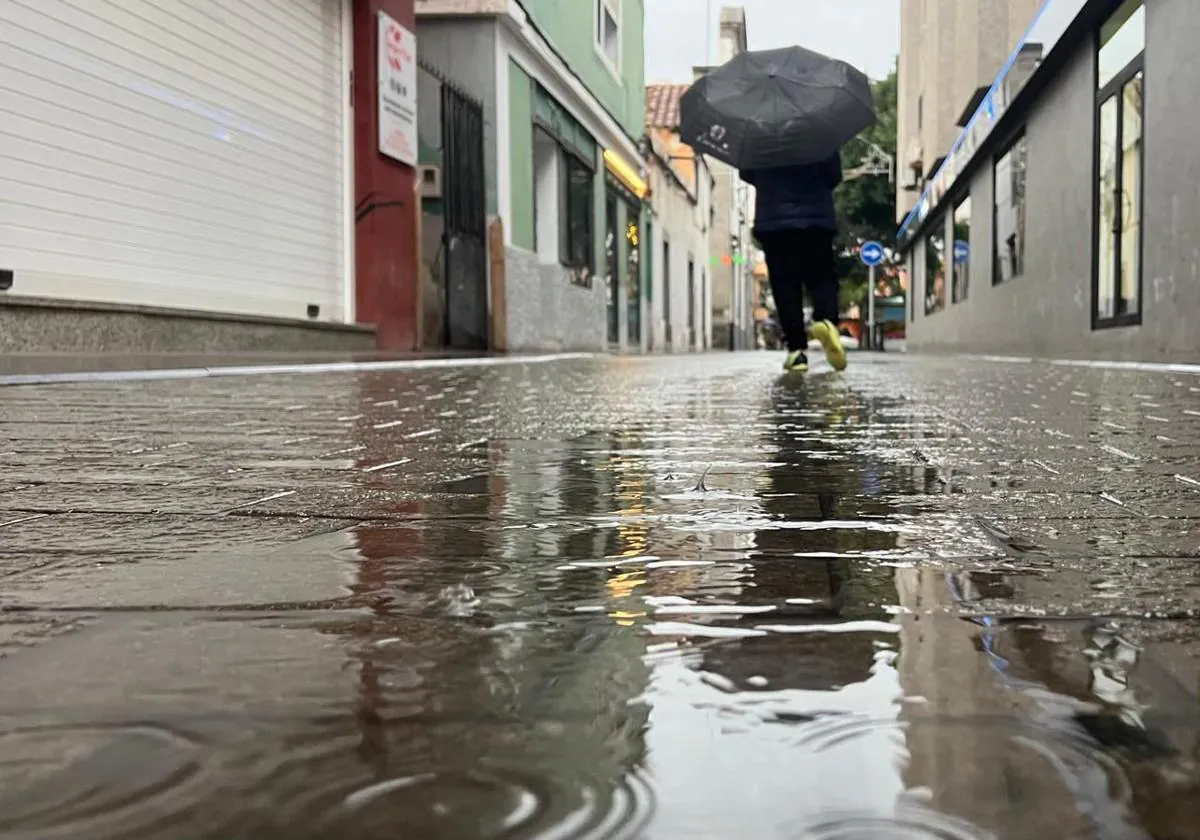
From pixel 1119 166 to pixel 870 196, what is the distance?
99.0 ft

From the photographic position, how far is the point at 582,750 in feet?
2.36

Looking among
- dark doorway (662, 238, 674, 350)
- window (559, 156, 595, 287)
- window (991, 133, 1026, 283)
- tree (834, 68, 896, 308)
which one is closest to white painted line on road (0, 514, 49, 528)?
window (991, 133, 1026, 283)

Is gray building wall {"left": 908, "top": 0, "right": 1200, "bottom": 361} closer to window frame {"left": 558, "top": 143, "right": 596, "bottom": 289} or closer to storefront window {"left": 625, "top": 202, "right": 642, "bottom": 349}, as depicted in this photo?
window frame {"left": 558, "top": 143, "right": 596, "bottom": 289}

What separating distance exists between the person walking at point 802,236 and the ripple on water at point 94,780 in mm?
7154

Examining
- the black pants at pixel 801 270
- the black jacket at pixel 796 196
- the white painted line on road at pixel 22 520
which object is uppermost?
the black jacket at pixel 796 196

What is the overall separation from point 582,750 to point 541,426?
2875 millimetres

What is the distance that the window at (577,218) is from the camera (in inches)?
729

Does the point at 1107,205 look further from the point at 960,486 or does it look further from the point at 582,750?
the point at 582,750

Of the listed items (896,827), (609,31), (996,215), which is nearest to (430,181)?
(996,215)

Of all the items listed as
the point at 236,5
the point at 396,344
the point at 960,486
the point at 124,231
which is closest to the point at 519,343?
the point at 396,344

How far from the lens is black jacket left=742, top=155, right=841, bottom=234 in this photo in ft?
25.0

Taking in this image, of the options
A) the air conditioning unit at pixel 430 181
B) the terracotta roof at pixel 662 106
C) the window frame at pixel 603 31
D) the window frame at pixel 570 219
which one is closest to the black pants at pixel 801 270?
the air conditioning unit at pixel 430 181

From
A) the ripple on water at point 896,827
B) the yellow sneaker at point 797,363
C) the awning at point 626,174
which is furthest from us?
the awning at point 626,174

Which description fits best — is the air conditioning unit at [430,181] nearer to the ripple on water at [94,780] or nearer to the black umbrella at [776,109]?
the black umbrella at [776,109]
